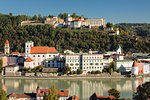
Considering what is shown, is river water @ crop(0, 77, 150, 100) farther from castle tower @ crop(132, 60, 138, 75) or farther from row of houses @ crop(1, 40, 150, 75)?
row of houses @ crop(1, 40, 150, 75)

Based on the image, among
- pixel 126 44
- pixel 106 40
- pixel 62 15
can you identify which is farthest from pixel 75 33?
pixel 62 15

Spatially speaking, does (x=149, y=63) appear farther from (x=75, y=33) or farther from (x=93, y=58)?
(x=75, y=33)

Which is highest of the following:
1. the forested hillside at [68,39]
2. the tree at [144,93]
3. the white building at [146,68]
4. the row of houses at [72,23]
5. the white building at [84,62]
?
the row of houses at [72,23]

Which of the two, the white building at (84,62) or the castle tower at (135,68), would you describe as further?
the white building at (84,62)

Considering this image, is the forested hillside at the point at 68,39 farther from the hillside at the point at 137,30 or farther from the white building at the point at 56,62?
the hillside at the point at 137,30

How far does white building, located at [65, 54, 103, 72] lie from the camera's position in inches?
1924

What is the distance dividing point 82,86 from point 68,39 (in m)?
36.6

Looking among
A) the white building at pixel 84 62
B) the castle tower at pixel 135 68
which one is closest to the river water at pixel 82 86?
the castle tower at pixel 135 68

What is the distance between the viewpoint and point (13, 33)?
78.8m

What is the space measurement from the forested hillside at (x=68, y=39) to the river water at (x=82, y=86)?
26326 mm

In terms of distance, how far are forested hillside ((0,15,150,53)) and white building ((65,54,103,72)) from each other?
2148 centimetres

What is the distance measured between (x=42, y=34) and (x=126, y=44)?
21.3m

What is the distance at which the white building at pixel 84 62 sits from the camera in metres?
48.9

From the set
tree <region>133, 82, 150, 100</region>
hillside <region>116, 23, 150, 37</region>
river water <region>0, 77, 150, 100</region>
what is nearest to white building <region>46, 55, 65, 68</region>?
river water <region>0, 77, 150, 100</region>
